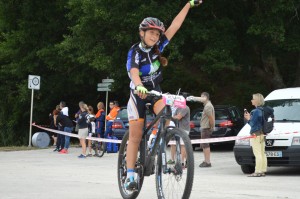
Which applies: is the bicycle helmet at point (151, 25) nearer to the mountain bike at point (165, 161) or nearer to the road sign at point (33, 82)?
the mountain bike at point (165, 161)

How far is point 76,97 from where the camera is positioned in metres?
38.8

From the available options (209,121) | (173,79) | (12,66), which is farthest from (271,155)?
(12,66)

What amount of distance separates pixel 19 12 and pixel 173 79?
961cm

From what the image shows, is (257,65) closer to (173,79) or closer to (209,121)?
(173,79)

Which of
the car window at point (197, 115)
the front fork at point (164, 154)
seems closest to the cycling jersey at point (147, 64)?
the front fork at point (164, 154)

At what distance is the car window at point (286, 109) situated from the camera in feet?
48.5

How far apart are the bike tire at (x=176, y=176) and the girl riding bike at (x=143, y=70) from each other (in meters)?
0.61

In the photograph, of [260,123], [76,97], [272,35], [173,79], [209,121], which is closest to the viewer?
[260,123]

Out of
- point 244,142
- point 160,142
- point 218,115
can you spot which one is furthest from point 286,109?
point 218,115

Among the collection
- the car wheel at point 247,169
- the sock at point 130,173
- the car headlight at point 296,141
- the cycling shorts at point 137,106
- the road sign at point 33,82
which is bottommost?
the car wheel at point 247,169

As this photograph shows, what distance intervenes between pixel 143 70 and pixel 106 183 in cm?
430

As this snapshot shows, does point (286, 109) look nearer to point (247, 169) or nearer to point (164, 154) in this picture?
point (247, 169)

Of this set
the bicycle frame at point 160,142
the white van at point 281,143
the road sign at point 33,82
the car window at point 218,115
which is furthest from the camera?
the road sign at point 33,82

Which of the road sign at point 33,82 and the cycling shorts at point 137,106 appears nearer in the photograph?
the cycling shorts at point 137,106
